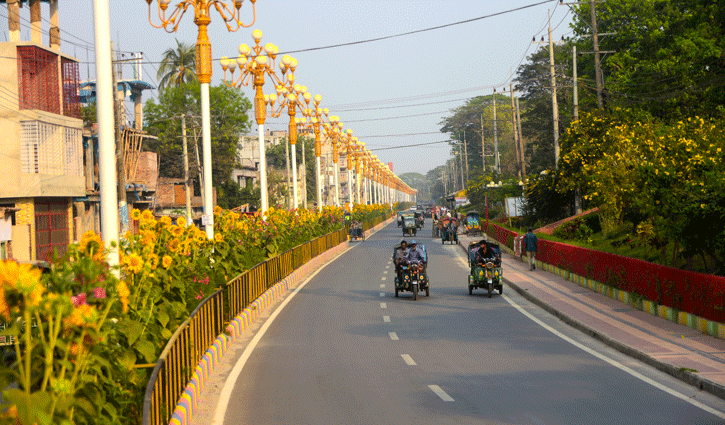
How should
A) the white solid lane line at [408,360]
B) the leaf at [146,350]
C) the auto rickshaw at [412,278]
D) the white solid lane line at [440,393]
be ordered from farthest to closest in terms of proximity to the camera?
the auto rickshaw at [412,278]
the white solid lane line at [408,360]
the white solid lane line at [440,393]
the leaf at [146,350]

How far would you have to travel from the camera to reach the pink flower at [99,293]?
6.20 meters

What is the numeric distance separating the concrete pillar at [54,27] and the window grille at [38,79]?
304cm

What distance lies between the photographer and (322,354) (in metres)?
14.4

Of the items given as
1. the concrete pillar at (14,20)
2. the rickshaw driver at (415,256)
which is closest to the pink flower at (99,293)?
the rickshaw driver at (415,256)

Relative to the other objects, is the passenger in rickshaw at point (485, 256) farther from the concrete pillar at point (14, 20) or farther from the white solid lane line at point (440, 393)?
the concrete pillar at point (14, 20)

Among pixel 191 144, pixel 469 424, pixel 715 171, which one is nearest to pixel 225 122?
pixel 191 144

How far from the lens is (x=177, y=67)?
276 ft

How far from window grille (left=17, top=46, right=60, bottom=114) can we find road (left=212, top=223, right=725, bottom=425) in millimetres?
24180

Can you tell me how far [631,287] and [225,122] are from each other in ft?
215

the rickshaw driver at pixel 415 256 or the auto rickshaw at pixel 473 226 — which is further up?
the auto rickshaw at pixel 473 226

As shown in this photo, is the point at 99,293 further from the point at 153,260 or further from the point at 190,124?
the point at 190,124

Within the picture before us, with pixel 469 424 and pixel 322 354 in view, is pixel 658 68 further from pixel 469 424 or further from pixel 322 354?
pixel 469 424

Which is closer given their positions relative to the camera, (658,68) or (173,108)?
(658,68)

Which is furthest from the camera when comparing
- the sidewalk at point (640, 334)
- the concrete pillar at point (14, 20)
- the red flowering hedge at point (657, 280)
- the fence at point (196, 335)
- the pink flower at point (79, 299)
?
the concrete pillar at point (14, 20)
